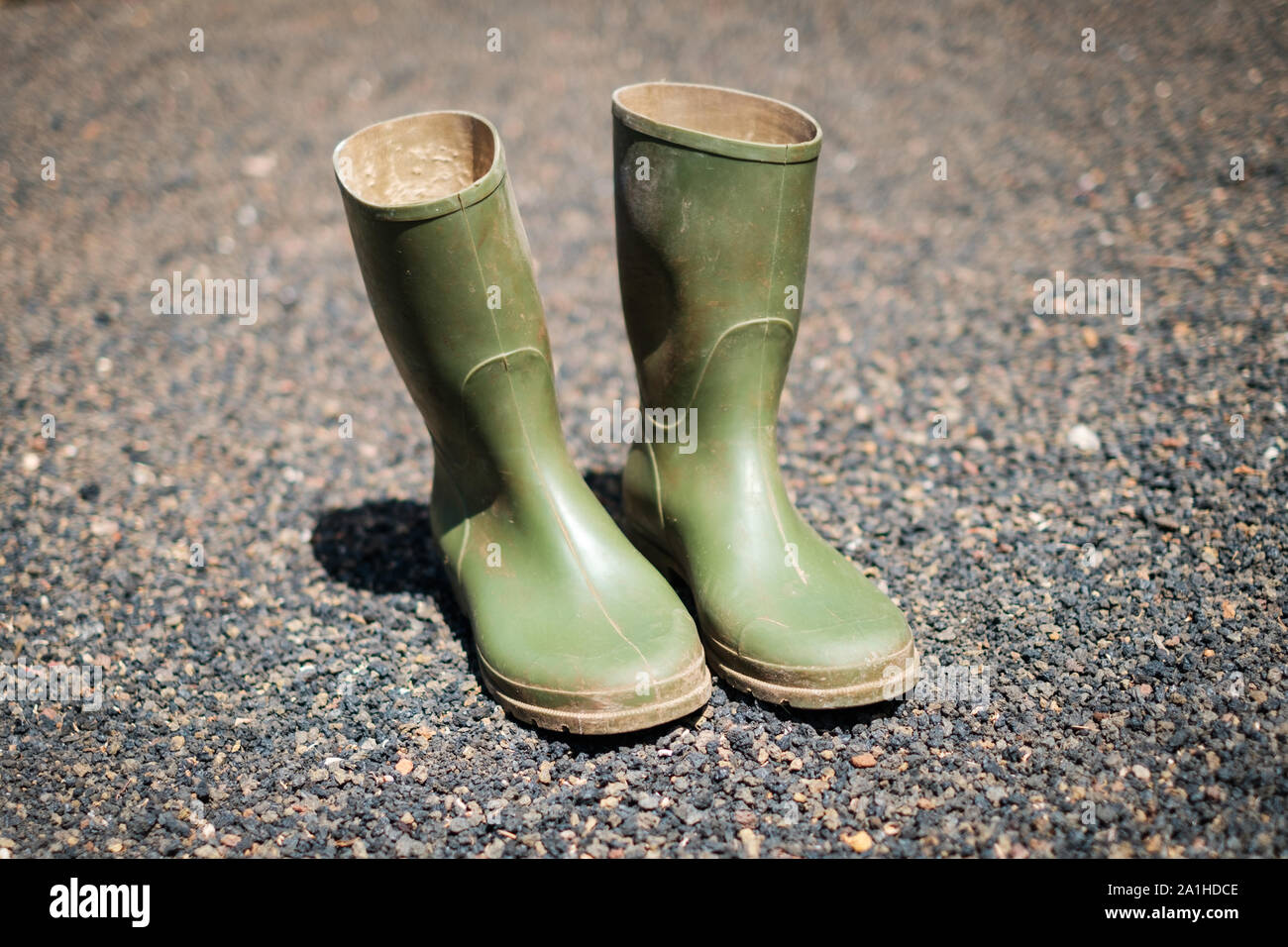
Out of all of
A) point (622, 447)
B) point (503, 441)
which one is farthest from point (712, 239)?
point (622, 447)

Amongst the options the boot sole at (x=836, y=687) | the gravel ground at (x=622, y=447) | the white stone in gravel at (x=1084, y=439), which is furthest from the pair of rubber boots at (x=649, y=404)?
the white stone in gravel at (x=1084, y=439)

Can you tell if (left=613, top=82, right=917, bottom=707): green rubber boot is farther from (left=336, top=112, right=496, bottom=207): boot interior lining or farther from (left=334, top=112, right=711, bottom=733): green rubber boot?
(left=336, top=112, right=496, bottom=207): boot interior lining

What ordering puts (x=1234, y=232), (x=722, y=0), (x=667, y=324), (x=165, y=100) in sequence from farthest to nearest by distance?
(x=722, y=0)
(x=165, y=100)
(x=1234, y=232)
(x=667, y=324)

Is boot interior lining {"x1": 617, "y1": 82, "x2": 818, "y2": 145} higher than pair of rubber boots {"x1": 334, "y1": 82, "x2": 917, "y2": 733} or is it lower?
higher

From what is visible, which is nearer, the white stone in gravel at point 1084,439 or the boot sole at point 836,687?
the boot sole at point 836,687

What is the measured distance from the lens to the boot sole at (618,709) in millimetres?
1660

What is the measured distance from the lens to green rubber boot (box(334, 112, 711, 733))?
165 cm

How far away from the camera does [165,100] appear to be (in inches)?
180

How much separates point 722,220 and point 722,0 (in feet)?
13.5

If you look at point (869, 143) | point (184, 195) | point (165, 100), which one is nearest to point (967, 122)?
point (869, 143)

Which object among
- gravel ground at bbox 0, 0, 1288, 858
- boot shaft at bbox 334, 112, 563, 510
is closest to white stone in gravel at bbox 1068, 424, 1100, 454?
gravel ground at bbox 0, 0, 1288, 858

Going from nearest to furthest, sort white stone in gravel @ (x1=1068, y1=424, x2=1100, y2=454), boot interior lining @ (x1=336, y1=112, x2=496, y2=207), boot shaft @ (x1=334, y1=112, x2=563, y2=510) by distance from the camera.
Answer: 1. boot shaft @ (x1=334, y1=112, x2=563, y2=510)
2. boot interior lining @ (x1=336, y1=112, x2=496, y2=207)
3. white stone in gravel @ (x1=1068, y1=424, x2=1100, y2=454)

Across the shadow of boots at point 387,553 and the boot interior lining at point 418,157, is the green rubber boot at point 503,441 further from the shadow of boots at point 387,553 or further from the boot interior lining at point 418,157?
the shadow of boots at point 387,553
